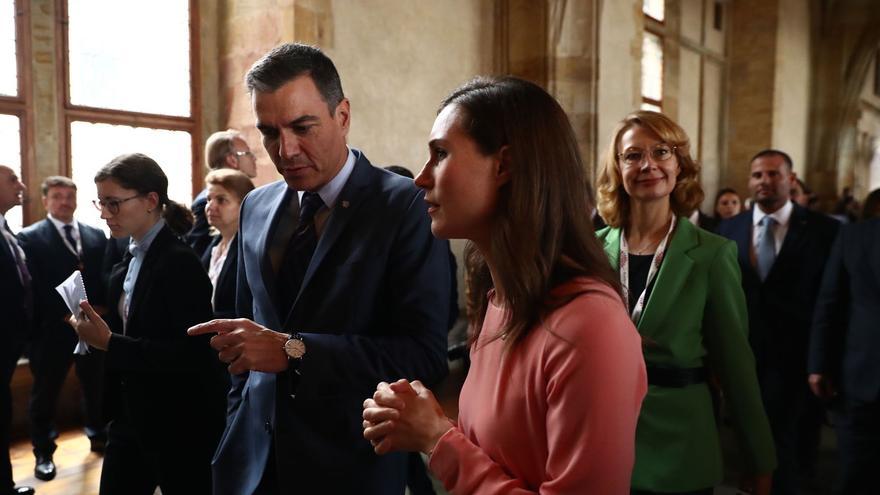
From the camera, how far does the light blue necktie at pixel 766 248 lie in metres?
3.76

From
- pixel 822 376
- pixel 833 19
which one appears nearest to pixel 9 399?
pixel 822 376

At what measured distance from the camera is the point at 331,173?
1771mm

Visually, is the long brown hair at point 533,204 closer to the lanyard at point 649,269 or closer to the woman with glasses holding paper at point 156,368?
the lanyard at point 649,269

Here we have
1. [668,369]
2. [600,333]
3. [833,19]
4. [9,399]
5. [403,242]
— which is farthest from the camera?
[833,19]

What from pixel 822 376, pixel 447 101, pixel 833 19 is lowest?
pixel 822 376

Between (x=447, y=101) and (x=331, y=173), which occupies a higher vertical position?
(x=447, y=101)

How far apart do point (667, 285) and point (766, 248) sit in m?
2.11

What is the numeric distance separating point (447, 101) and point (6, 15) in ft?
16.3

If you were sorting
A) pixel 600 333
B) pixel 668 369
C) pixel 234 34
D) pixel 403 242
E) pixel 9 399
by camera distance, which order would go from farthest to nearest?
1. pixel 234 34
2. pixel 9 399
3. pixel 668 369
4. pixel 403 242
5. pixel 600 333

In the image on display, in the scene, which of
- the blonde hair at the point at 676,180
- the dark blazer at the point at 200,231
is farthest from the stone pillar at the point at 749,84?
the blonde hair at the point at 676,180

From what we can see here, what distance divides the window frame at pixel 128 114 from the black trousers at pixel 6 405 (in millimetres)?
1762

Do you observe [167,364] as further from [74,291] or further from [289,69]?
[289,69]

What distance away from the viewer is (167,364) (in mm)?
2303

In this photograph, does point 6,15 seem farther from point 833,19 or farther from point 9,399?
point 833,19
